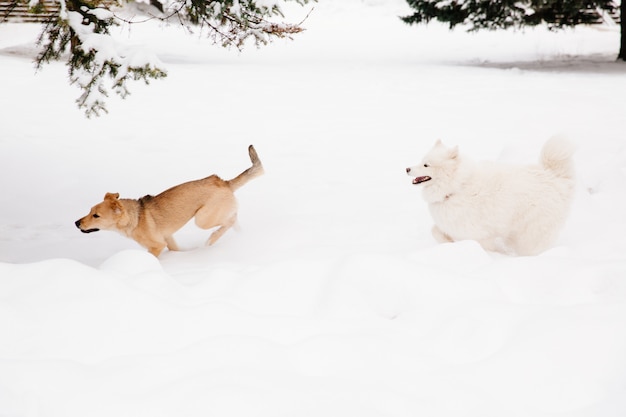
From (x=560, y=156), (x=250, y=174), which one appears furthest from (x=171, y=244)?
(x=560, y=156)

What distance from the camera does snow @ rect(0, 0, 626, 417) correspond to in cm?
236

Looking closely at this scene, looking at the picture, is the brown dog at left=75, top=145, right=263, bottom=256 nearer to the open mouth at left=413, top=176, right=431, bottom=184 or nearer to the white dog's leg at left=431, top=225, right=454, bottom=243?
the open mouth at left=413, top=176, right=431, bottom=184

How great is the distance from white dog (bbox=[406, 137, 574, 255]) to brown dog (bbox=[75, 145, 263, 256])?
2.03m

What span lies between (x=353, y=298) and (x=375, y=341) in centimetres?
46

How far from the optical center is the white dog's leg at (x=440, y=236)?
480cm

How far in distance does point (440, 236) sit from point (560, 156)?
1.22 meters

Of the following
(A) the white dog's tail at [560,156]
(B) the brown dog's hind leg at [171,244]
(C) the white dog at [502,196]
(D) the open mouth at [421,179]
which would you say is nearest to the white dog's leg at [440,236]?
(C) the white dog at [502,196]

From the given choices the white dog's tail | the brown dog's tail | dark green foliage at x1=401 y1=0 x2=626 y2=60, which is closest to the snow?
the brown dog's tail

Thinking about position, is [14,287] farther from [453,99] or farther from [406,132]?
[453,99]

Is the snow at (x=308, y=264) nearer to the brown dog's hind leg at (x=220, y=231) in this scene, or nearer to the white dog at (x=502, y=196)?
the brown dog's hind leg at (x=220, y=231)

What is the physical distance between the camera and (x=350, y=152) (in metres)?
8.25

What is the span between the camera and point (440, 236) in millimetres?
4852

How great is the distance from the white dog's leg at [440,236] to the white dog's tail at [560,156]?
1.04m

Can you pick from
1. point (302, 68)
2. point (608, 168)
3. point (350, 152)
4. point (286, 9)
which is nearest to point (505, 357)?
point (608, 168)
